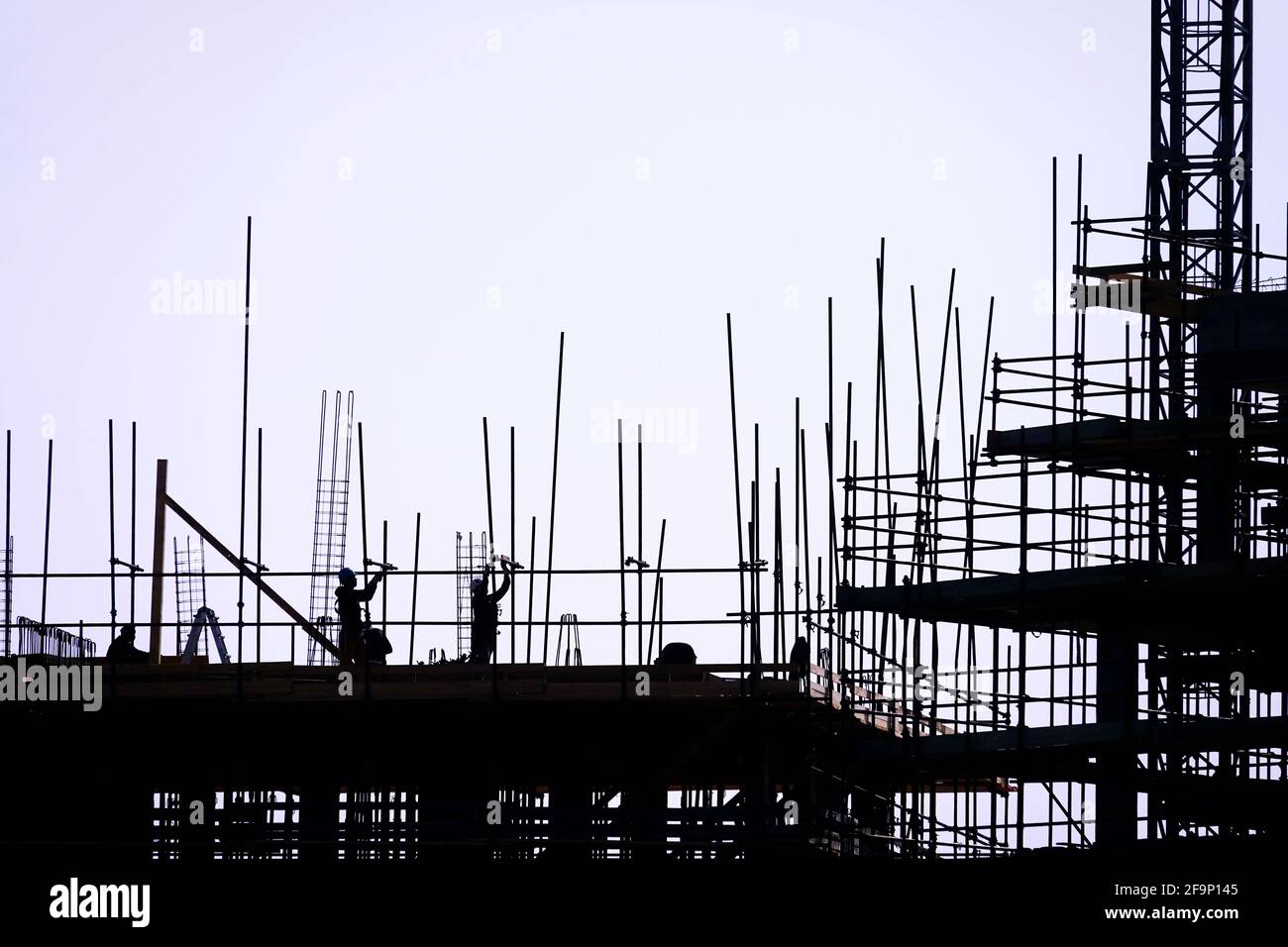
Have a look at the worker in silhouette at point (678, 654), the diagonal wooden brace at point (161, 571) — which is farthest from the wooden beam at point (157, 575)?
the worker in silhouette at point (678, 654)

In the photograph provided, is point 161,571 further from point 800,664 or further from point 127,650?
point 800,664

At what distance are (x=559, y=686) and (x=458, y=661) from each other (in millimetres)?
1708

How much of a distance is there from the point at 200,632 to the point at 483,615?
184 inches

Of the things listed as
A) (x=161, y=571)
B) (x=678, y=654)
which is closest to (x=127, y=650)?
(x=161, y=571)

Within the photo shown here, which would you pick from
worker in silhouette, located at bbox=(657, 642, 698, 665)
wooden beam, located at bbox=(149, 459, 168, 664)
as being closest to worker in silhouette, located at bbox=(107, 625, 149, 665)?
wooden beam, located at bbox=(149, 459, 168, 664)

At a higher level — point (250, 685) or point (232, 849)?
point (250, 685)

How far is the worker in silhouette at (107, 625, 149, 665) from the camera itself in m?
30.5

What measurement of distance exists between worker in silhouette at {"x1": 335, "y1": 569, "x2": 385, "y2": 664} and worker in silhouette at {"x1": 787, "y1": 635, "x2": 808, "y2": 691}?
196 inches
